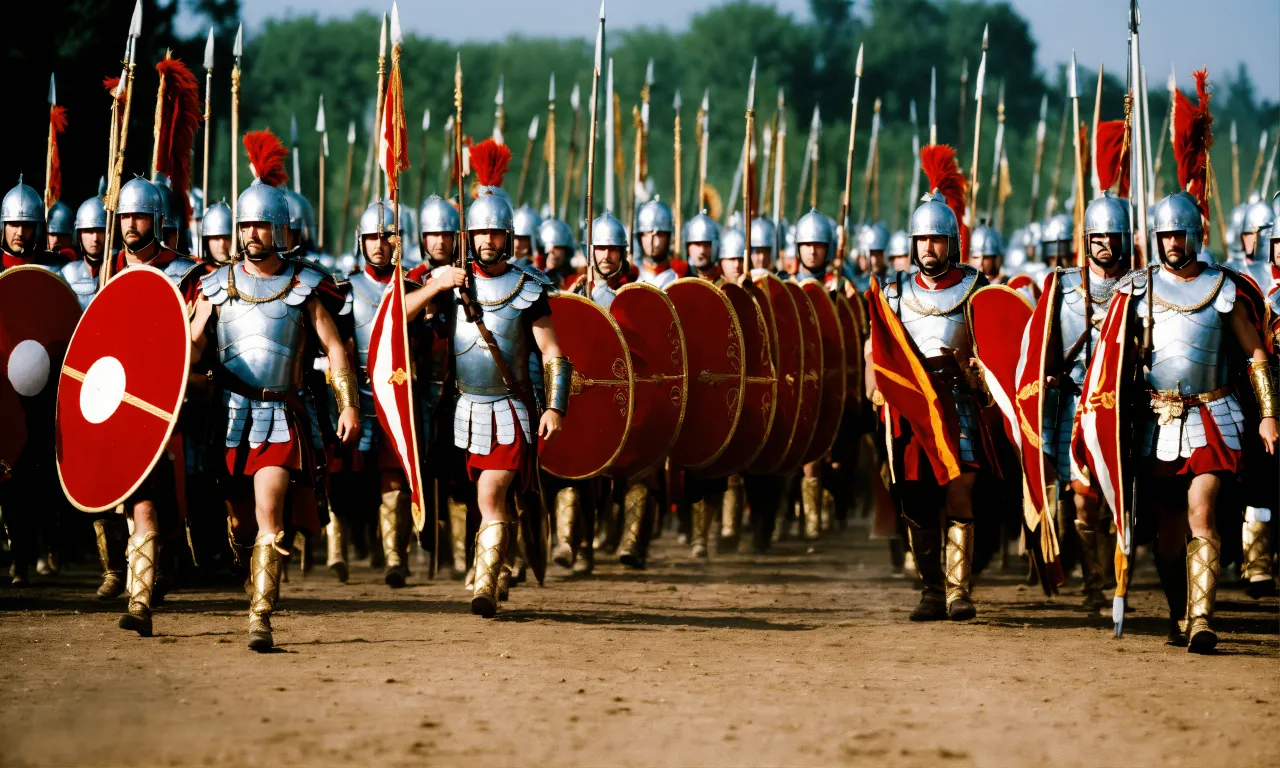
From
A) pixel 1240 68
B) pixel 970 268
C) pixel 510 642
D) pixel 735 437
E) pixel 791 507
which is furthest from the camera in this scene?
pixel 1240 68

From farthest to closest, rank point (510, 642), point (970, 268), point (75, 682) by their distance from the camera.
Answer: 1. point (970, 268)
2. point (510, 642)
3. point (75, 682)

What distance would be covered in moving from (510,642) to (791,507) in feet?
20.1

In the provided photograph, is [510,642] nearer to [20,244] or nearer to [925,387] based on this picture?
[925,387]

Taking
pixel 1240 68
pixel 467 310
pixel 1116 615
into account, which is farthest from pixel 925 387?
pixel 1240 68

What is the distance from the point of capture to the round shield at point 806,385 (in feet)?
33.9

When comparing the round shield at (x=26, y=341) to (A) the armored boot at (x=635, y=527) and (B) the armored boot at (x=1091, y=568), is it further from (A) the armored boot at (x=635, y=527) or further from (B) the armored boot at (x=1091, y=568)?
(B) the armored boot at (x=1091, y=568)

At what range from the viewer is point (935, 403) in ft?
27.9

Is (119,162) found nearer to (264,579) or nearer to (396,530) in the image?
(264,579)

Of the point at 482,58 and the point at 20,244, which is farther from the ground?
the point at 482,58

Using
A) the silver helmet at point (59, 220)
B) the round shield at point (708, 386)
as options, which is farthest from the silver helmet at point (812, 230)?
the silver helmet at point (59, 220)

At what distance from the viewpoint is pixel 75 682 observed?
636 cm

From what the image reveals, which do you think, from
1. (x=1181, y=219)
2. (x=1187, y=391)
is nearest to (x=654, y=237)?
(x=1181, y=219)

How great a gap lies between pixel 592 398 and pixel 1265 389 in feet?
9.79

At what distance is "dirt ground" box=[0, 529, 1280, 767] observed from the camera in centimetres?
534
